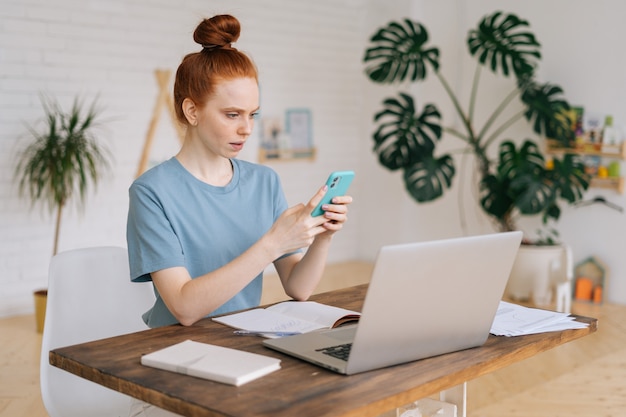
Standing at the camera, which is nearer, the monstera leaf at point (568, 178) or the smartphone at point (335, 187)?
the smartphone at point (335, 187)

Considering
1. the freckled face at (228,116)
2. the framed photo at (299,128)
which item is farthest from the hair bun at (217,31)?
the framed photo at (299,128)

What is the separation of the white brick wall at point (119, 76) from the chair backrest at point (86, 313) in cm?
229

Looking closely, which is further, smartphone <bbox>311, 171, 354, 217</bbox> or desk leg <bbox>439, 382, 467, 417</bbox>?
desk leg <bbox>439, 382, 467, 417</bbox>

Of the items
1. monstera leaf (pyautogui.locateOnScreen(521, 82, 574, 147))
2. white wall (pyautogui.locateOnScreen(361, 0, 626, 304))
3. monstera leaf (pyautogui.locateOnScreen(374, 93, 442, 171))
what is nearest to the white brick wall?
white wall (pyautogui.locateOnScreen(361, 0, 626, 304))

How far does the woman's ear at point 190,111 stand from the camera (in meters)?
2.09

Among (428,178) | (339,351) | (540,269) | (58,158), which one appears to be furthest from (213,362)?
(540,269)

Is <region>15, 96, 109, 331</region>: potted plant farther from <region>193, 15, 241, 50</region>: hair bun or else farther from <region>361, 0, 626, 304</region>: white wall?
<region>193, 15, 241, 50</region>: hair bun

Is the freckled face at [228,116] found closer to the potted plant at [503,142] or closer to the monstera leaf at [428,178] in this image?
the potted plant at [503,142]

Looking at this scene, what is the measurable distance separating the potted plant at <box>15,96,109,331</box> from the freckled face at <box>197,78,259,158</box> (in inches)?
119

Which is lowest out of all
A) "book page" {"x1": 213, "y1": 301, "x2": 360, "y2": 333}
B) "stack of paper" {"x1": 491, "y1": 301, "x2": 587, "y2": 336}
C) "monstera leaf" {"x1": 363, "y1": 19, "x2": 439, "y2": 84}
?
"stack of paper" {"x1": 491, "y1": 301, "x2": 587, "y2": 336}

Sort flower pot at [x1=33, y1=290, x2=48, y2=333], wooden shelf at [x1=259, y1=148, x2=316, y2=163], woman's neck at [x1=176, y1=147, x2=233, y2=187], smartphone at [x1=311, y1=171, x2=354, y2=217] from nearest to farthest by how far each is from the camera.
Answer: smartphone at [x1=311, y1=171, x2=354, y2=217]
woman's neck at [x1=176, y1=147, x2=233, y2=187]
flower pot at [x1=33, y1=290, x2=48, y2=333]
wooden shelf at [x1=259, y1=148, x2=316, y2=163]

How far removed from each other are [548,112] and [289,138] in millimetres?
2163

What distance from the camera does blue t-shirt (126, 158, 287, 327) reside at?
1995mm

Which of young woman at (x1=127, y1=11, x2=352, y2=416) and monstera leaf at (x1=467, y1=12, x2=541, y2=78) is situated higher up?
monstera leaf at (x1=467, y1=12, x2=541, y2=78)
